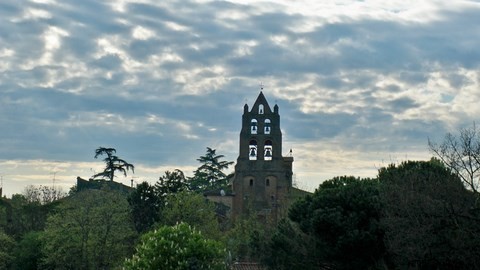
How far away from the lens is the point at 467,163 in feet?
97.8

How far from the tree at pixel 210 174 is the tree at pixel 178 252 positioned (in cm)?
6933

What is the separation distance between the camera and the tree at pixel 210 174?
111m

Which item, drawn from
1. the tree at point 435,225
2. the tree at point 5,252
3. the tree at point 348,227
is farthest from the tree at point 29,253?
the tree at point 435,225

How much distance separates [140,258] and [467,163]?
18412 millimetres

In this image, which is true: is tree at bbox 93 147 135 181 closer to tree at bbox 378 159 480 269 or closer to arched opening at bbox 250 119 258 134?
arched opening at bbox 250 119 258 134

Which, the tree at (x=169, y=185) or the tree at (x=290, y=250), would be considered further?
the tree at (x=169, y=185)

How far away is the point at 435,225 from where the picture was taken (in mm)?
29031

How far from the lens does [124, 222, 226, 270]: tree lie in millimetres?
39844

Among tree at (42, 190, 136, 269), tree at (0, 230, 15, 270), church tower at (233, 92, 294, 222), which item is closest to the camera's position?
tree at (42, 190, 136, 269)

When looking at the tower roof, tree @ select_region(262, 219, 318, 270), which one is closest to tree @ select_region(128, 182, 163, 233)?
tree @ select_region(262, 219, 318, 270)

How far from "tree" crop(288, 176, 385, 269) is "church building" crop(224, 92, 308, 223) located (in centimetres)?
5022

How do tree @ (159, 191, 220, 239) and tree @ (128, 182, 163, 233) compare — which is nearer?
tree @ (159, 191, 220, 239)

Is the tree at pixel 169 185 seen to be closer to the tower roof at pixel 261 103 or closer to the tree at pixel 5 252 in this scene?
the tree at pixel 5 252

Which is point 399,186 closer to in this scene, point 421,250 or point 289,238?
point 421,250
